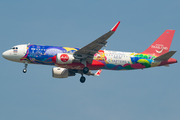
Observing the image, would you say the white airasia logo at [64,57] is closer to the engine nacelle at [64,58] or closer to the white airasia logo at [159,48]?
the engine nacelle at [64,58]

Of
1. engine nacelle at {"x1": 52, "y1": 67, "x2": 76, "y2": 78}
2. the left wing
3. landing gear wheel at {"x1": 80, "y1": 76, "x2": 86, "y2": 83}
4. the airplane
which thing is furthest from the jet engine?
landing gear wheel at {"x1": 80, "y1": 76, "x2": 86, "y2": 83}

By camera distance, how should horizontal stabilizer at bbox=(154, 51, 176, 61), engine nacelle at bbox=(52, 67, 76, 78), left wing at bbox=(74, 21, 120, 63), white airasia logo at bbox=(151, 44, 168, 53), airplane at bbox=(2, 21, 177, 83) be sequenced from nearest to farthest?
1. left wing at bbox=(74, 21, 120, 63)
2. airplane at bbox=(2, 21, 177, 83)
3. horizontal stabilizer at bbox=(154, 51, 176, 61)
4. engine nacelle at bbox=(52, 67, 76, 78)
5. white airasia logo at bbox=(151, 44, 168, 53)

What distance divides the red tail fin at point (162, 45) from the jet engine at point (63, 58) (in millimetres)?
12403

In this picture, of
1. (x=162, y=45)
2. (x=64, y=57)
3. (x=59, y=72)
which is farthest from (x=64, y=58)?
(x=162, y=45)

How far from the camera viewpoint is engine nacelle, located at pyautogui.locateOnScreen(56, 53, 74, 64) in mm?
43591

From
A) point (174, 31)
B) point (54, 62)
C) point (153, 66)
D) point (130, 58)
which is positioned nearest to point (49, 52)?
point (54, 62)

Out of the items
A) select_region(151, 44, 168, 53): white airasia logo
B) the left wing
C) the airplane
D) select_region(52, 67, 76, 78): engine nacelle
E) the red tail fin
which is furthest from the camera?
select_region(151, 44, 168, 53): white airasia logo

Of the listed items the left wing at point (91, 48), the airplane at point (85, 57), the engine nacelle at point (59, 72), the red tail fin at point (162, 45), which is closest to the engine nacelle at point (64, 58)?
the airplane at point (85, 57)

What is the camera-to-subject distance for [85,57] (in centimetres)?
4519

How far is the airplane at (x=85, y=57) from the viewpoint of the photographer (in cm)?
4428

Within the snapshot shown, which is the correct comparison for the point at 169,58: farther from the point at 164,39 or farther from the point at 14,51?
the point at 14,51

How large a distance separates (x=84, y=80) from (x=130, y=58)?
804cm

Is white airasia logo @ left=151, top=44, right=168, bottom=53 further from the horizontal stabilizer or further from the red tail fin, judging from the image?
the horizontal stabilizer

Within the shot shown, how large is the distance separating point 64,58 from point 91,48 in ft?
13.1
